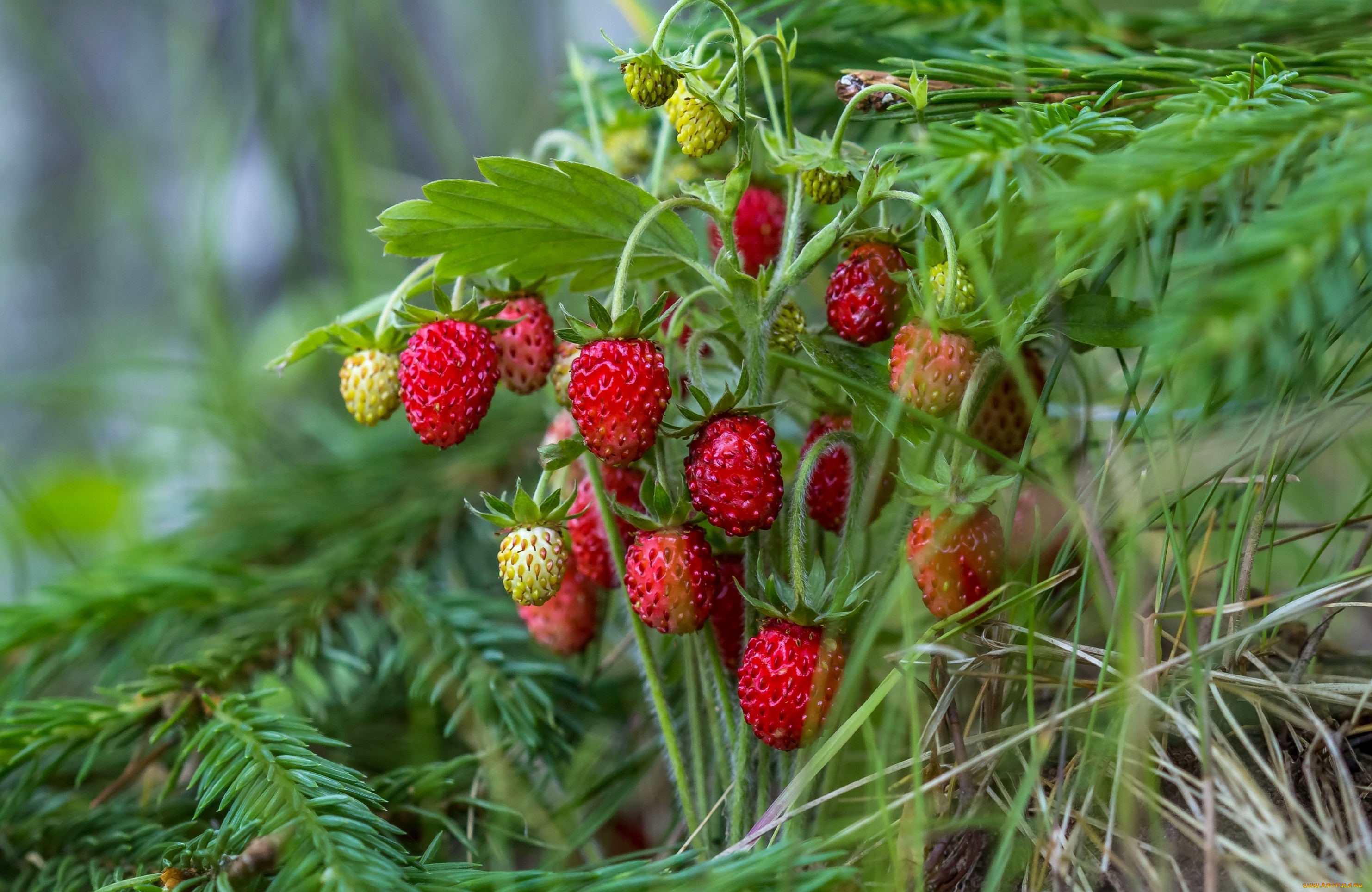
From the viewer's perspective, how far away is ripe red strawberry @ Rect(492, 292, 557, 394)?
0.61m

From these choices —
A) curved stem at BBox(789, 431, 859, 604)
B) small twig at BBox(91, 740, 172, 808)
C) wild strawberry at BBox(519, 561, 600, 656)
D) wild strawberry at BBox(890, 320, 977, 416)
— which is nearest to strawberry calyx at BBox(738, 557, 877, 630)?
curved stem at BBox(789, 431, 859, 604)

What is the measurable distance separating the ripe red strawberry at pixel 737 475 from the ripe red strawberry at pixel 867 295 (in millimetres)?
91

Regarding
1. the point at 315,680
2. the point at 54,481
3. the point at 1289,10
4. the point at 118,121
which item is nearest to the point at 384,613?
the point at 315,680

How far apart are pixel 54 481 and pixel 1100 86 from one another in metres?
1.96

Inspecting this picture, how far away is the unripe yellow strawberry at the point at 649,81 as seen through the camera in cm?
53

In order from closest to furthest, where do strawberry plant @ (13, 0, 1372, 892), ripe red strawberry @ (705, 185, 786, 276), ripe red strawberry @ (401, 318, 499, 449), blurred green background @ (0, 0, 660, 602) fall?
strawberry plant @ (13, 0, 1372, 892)
ripe red strawberry @ (401, 318, 499, 449)
ripe red strawberry @ (705, 185, 786, 276)
blurred green background @ (0, 0, 660, 602)

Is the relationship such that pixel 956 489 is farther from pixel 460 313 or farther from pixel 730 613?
pixel 460 313

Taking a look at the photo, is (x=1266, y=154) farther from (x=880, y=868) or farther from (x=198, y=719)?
(x=198, y=719)

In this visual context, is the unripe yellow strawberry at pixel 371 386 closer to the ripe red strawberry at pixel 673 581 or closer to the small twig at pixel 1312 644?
the ripe red strawberry at pixel 673 581

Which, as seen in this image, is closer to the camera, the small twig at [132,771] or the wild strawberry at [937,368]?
the wild strawberry at [937,368]

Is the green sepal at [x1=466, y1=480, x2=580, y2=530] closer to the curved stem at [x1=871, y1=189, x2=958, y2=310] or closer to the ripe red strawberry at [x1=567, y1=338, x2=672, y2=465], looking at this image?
the ripe red strawberry at [x1=567, y1=338, x2=672, y2=465]

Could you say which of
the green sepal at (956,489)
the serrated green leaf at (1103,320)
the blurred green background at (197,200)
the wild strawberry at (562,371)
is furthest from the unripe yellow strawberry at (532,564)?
the blurred green background at (197,200)

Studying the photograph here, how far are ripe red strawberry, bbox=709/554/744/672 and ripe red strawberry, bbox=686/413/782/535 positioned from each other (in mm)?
102

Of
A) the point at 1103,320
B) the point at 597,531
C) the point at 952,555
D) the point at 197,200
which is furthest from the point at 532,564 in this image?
the point at 197,200
